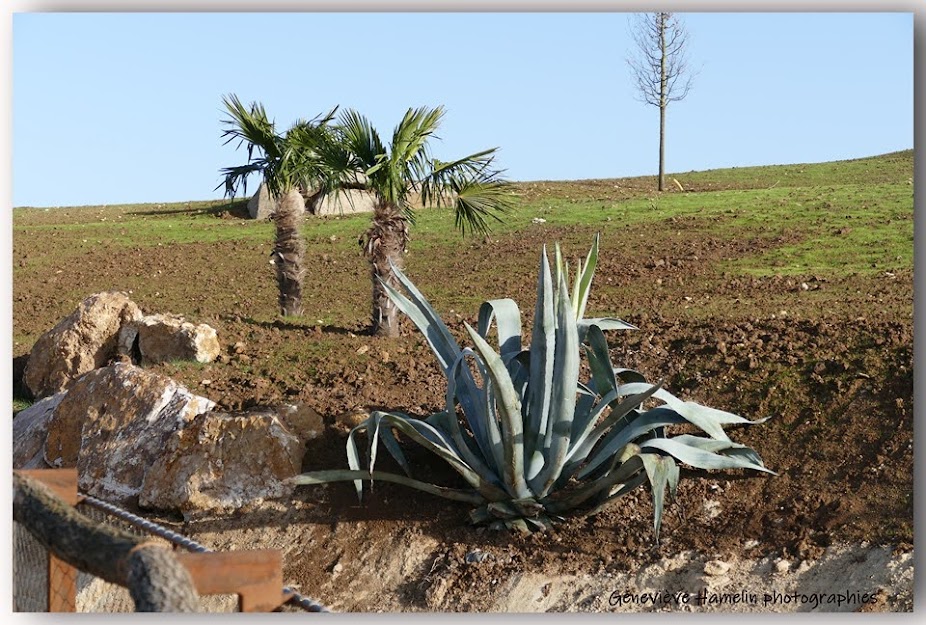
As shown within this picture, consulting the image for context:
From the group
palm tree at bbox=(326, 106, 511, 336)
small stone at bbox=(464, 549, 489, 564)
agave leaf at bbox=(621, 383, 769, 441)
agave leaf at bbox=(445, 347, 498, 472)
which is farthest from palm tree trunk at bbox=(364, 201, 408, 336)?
agave leaf at bbox=(621, 383, 769, 441)

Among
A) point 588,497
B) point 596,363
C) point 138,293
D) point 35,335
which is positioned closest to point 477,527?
point 588,497

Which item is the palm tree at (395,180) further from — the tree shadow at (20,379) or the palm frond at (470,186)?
the tree shadow at (20,379)

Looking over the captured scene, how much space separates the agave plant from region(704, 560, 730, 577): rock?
475mm

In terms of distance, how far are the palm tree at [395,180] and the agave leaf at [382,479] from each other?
3175mm

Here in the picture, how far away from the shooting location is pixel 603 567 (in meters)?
6.51

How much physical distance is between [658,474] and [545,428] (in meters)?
0.76

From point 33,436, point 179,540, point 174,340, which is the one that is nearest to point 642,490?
point 179,540

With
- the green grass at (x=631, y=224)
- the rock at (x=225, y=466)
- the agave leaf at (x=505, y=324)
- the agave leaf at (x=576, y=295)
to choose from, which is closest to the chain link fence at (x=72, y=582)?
the rock at (x=225, y=466)

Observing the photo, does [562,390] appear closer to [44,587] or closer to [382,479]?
[382,479]

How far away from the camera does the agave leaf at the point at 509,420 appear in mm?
6324

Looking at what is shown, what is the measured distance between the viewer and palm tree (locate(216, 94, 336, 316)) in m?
10.5

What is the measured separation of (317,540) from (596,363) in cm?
201

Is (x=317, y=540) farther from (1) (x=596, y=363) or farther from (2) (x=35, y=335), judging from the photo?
(2) (x=35, y=335)

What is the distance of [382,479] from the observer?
689 cm
